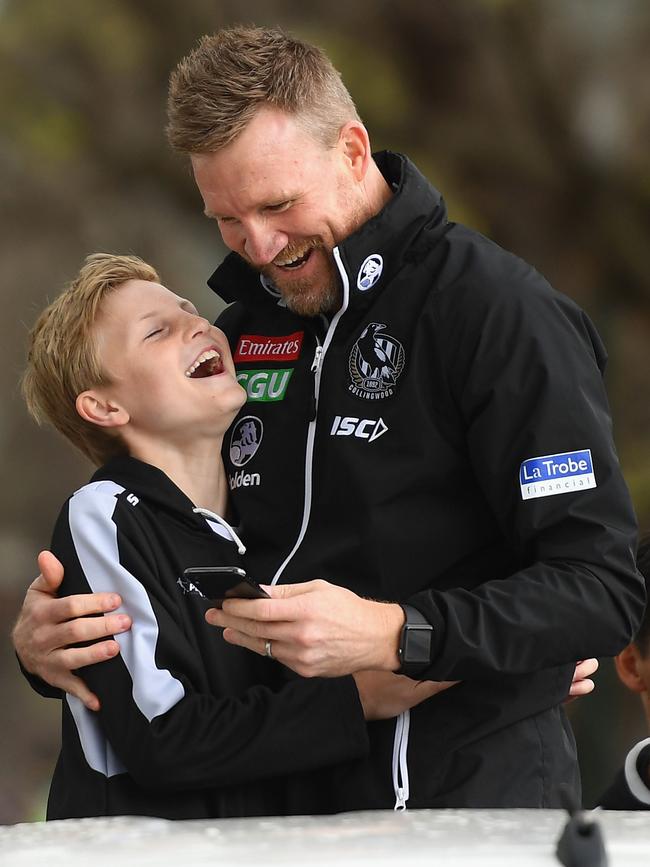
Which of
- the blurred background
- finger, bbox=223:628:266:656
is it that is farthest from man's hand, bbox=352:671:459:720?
the blurred background

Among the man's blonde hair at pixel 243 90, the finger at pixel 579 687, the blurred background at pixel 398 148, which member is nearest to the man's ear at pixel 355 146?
the man's blonde hair at pixel 243 90

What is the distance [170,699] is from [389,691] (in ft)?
1.09

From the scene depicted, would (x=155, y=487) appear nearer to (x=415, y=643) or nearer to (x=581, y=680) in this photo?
(x=415, y=643)

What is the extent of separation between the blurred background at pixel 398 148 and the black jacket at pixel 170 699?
3395mm

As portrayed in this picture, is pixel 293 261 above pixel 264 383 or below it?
above

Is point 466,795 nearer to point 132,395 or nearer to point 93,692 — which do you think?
point 93,692

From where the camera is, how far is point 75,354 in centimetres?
247

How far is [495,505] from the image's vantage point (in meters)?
2.15

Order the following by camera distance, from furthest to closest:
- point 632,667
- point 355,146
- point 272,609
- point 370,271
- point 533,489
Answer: point 632,667 → point 355,146 → point 370,271 → point 533,489 → point 272,609

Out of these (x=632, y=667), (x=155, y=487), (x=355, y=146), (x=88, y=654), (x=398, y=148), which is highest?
(x=398, y=148)

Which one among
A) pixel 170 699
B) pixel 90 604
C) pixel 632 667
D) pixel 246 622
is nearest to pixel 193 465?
pixel 90 604

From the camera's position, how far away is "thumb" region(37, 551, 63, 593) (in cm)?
231

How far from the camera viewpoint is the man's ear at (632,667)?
2711mm

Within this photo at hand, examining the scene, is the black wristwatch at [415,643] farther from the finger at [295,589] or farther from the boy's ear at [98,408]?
the boy's ear at [98,408]
